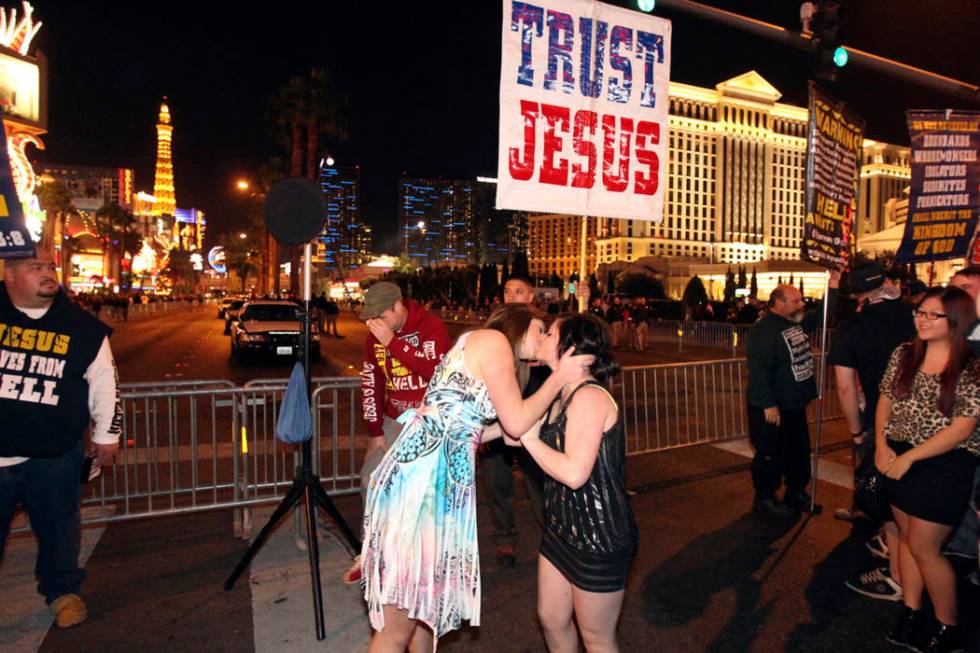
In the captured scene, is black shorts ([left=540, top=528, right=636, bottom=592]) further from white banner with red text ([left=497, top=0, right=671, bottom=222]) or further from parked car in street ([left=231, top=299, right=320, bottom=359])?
parked car in street ([left=231, top=299, right=320, bottom=359])

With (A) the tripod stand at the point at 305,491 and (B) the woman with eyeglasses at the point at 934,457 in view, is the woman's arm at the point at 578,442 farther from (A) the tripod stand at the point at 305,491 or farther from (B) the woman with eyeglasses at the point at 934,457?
(B) the woman with eyeglasses at the point at 934,457

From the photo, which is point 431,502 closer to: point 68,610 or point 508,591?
point 508,591

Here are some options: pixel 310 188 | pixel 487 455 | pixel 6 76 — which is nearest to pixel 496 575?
pixel 487 455

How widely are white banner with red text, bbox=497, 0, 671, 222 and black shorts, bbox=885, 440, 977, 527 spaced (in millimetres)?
2998

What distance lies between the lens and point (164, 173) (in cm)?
17788

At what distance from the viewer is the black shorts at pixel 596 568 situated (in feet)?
9.32

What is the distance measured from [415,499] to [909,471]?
2892mm

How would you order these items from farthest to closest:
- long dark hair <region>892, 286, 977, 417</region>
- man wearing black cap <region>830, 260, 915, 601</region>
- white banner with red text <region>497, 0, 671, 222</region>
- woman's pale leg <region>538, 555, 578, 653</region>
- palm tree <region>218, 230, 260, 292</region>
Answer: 1. palm tree <region>218, 230, 260, 292</region>
2. white banner with red text <region>497, 0, 671, 222</region>
3. man wearing black cap <region>830, 260, 915, 601</region>
4. long dark hair <region>892, 286, 977, 417</region>
5. woman's pale leg <region>538, 555, 578, 653</region>

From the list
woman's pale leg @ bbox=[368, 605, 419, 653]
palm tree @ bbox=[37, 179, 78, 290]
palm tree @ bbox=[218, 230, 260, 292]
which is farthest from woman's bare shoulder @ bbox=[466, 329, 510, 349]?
palm tree @ bbox=[218, 230, 260, 292]

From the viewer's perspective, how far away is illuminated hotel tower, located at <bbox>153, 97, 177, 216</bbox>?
6895 inches

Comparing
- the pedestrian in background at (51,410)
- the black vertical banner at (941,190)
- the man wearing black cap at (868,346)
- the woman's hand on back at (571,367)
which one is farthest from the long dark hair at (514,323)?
the black vertical banner at (941,190)

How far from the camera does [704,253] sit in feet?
468

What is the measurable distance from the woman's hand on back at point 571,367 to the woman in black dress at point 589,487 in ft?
0.14

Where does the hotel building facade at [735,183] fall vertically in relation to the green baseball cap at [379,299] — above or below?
above
